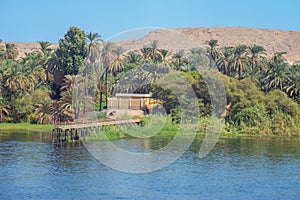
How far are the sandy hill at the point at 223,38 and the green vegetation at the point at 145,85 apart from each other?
212 ft

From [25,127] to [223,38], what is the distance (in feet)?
328

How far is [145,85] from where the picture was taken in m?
71.2

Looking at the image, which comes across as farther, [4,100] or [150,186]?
[4,100]

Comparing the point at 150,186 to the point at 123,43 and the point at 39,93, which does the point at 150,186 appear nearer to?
the point at 39,93

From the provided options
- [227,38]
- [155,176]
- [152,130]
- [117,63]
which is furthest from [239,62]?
[227,38]

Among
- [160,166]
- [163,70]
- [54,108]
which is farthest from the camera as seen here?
[163,70]

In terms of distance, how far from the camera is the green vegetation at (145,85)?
198 feet

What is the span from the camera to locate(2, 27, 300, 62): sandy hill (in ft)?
475

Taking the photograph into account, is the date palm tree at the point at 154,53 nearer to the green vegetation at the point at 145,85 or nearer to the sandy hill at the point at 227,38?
the green vegetation at the point at 145,85

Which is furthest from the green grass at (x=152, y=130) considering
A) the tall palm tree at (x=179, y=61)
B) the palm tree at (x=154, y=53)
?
the palm tree at (x=154, y=53)

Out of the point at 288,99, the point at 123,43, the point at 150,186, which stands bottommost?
the point at 150,186

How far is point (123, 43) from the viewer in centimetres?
16062

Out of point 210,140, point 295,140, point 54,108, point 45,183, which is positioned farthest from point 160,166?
point 54,108

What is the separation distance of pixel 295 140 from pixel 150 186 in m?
28.1
